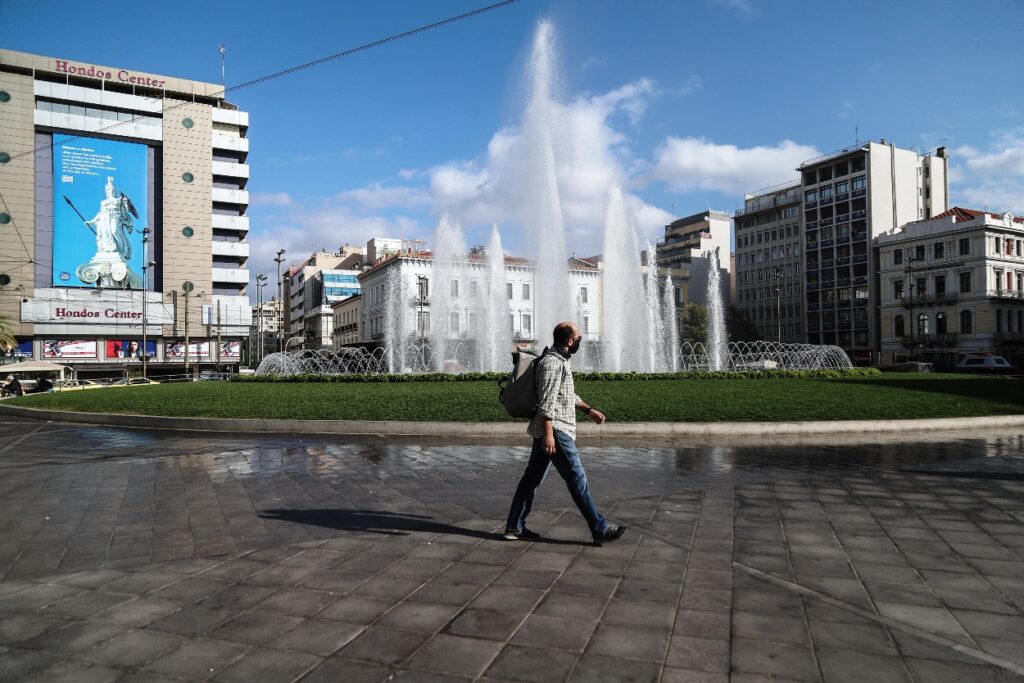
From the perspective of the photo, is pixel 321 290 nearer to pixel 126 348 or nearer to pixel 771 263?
pixel 126 348

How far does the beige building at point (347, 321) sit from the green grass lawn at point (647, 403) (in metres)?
60.4

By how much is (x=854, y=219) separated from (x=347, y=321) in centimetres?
6329

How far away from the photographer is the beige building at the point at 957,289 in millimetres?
59469

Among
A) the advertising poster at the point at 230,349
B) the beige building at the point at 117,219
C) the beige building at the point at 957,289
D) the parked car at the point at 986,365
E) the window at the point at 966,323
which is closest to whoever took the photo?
the parked car at the point at 986,365

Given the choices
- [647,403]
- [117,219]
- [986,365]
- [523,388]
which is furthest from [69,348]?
[986,365]

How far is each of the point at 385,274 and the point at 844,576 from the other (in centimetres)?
7057

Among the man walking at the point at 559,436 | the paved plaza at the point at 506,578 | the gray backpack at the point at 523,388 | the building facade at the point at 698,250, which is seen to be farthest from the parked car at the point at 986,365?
the gray backpack at the point at 523,388

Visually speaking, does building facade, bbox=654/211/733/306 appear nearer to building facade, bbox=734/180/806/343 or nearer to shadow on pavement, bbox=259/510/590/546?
building facade, bbox=734/180/806/343

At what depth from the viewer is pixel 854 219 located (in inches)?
2955

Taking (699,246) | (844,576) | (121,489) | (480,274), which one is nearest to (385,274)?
(480,274)

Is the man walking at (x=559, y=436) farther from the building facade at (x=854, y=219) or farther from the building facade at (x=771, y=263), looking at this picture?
the building facade at (x=771, y=263)

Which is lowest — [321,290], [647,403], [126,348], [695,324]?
[647,403]

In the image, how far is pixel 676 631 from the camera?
3.56 meters

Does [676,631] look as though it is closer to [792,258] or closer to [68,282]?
[68,282]
